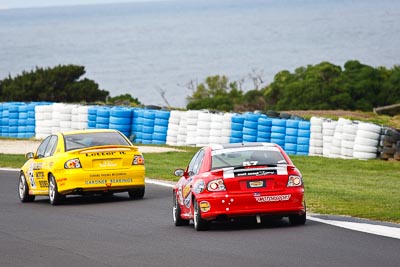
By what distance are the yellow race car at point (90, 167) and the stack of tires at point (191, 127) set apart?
1617 cm

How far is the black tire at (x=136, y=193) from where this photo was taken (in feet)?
68.3

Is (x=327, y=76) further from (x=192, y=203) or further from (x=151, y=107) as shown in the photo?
(x=192, y=203)

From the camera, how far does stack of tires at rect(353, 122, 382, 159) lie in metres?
30.9

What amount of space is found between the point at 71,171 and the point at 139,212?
2.23 m

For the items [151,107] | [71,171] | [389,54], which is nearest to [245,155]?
[71,171]

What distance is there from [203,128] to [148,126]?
3219 millimetres

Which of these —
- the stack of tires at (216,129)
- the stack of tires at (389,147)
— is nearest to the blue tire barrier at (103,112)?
the stack of tires at (216,129)

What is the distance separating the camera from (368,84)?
69.4 m

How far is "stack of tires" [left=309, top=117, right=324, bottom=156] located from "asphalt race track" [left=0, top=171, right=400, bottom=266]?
14.8 meters

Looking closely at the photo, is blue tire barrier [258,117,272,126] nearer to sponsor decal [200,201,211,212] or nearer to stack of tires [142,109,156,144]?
stack of tires [142,109,156,144]

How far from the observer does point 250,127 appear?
114 ft

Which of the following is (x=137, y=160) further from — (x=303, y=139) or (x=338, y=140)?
(x=303, y=139)

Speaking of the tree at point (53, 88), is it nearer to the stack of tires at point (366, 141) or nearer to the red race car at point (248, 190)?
the stack of tires at point (366, 141)

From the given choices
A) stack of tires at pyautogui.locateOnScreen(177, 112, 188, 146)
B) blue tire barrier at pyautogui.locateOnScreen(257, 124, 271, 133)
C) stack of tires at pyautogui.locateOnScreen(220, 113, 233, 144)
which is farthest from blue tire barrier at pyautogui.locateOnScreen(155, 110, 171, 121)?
blue tire barrier at pyautogui.locateOnScreen(257, 124, 271, 133)
